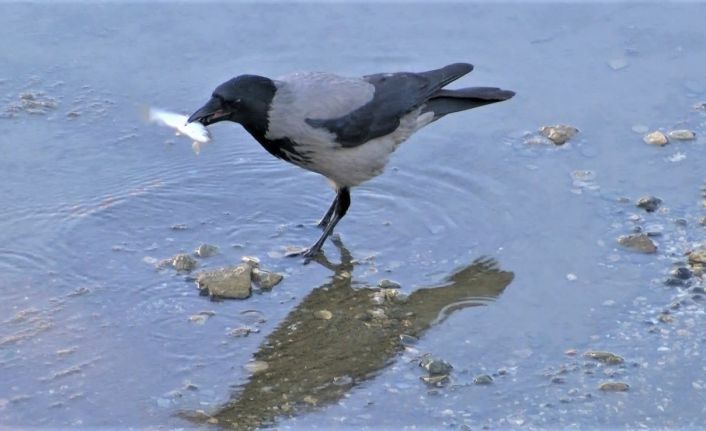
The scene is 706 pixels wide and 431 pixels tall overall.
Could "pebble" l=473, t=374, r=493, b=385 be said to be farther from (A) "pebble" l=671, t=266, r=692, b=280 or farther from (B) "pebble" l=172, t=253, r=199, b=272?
(B) "pebble" l=172, t=253, r=199, b=272

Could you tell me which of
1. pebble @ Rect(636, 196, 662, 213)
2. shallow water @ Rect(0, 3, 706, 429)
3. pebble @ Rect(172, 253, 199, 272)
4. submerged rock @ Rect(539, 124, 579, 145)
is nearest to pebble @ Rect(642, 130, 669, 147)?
shallow water @ Rect(0, 3, 706, 429)

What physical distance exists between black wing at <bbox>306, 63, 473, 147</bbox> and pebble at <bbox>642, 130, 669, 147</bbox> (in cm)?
112

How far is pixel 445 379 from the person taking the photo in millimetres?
5906

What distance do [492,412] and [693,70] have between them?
12.7ft

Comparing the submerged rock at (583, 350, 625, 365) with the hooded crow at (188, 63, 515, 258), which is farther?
the hooded crow at (188, 63, 515, 258)

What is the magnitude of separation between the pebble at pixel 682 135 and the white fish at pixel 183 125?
2736 millimetres

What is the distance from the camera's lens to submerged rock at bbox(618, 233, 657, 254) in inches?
271

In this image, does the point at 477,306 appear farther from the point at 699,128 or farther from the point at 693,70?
the point at 693,70

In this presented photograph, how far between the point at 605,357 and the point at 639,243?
105cm

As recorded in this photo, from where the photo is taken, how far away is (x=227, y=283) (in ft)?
21.8

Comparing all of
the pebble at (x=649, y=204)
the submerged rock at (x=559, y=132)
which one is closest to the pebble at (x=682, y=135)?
the submerged rock at (x=559, y=132)

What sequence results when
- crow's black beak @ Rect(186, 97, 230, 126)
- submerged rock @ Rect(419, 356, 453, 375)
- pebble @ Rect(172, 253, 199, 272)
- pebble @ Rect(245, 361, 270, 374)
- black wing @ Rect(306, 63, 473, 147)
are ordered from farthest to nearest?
black wing @ Rect(306, 63, 473, 147) → crow's black beak @ Rect(186, 97, 230, 126) → pebble @ Rect(172, 253, 199, 272) → pebble @ Rect(245, 361, 270, 374) → submerged rock @ Rect(419, 356, 453, 375)

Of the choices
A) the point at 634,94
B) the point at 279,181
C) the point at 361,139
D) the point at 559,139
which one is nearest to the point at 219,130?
the point at 279,181

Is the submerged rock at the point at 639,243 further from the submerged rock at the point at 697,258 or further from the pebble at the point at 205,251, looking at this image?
the pebble at the point at 205,251
